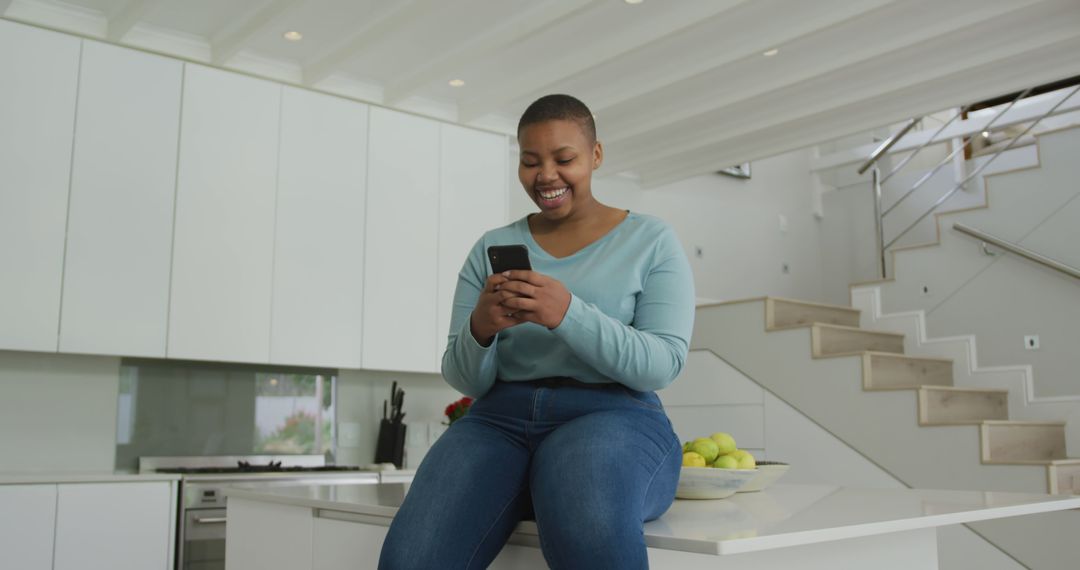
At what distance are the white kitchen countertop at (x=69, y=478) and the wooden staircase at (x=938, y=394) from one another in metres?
3.19

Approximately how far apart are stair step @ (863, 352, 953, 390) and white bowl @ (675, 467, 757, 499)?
10.1 feet

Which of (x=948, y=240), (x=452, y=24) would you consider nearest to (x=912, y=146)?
(x=948, y=240)

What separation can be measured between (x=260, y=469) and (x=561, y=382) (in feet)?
9.73

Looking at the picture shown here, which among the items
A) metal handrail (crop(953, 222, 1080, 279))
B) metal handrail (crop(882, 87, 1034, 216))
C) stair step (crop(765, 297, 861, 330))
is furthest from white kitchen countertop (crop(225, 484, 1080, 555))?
metal handrail (crop(882, 87, 1034, 216))

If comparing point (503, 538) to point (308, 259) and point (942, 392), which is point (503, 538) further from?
point (942, 392)

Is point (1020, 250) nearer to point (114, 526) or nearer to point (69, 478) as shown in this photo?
point (114, 526)

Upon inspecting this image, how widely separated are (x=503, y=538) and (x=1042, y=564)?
136 inches

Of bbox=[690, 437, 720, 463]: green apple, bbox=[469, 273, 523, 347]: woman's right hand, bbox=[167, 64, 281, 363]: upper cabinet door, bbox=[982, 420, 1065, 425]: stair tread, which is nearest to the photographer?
bbox=[469, 273, 523, 347]: woman's right hand

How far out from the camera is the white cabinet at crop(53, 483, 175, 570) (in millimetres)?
3391

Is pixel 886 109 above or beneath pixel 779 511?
above

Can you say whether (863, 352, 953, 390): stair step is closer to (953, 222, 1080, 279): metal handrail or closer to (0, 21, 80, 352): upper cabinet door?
(953, 222, 1080, 279): metal handrail

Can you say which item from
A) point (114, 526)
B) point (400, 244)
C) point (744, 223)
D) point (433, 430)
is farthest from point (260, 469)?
point (744, 223)

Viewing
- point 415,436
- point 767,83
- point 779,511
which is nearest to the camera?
point 779,511

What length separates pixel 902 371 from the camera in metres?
5.07
